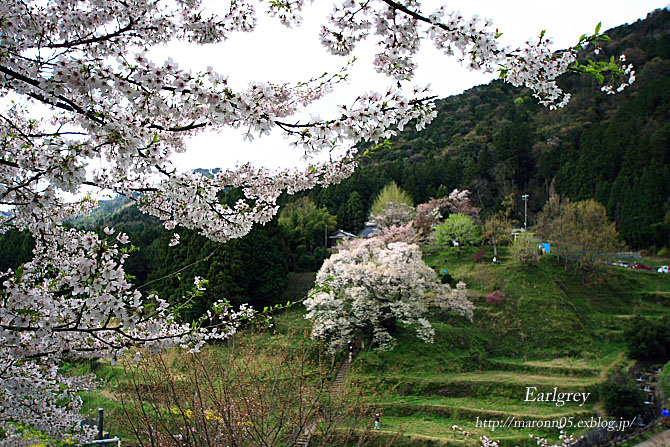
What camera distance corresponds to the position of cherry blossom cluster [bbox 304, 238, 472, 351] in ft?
33.9

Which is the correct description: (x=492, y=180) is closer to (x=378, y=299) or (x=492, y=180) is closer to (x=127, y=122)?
(x=378, y=299)

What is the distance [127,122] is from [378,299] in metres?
10.0

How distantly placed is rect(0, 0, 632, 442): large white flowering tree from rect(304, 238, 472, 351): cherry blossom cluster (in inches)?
321

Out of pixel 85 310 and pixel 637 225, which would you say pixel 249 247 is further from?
pixel 637 225

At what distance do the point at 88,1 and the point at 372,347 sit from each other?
9.90 m

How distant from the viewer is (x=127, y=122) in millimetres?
1416

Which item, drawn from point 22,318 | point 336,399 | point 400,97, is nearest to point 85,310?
point 22,318

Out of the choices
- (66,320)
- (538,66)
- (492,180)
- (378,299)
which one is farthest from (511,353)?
(492,180)

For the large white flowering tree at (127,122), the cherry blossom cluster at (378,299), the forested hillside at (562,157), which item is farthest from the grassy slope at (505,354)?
the forested hillside at (562,157)

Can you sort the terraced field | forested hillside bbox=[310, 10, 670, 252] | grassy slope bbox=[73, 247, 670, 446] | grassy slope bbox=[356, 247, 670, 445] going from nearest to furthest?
the terraced field
grassy slope bbox=[73, 247, 670, 446]
grassy slope bbox=[356, 247, 670, 445]
forested hillside bbox=[310, 10, 670, 252]

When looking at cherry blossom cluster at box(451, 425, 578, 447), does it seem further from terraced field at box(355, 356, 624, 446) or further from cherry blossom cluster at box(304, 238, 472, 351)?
cherry blossom cluster at box(304, 238, 472, 351)

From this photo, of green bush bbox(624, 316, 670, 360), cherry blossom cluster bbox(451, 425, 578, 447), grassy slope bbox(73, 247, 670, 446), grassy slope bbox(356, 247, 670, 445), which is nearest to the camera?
cherry blossom cluster bbox(451, 425, 578, 447)

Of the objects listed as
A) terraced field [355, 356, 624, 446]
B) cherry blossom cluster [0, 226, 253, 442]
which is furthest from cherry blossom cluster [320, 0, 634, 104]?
terraced field [355, 356, 624, 446]

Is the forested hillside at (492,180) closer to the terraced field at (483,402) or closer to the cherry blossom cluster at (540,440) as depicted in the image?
the terraced field at (483,402)
